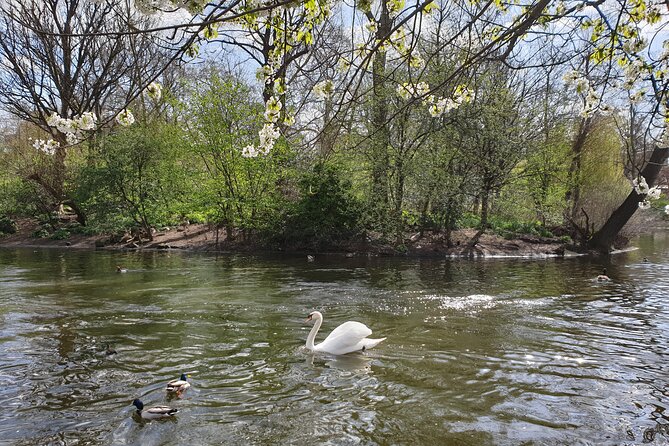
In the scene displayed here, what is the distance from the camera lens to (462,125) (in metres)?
19.7

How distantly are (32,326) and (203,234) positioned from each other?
50.1 feet

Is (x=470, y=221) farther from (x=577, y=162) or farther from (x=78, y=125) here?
(x=78, y=125)

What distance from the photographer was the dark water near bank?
16.8 ft

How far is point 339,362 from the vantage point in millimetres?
7438

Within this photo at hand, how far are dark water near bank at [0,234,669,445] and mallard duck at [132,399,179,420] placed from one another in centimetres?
9

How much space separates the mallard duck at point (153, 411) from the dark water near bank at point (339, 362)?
0.09 meters

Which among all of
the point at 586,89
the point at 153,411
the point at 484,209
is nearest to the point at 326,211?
the point at 484,209

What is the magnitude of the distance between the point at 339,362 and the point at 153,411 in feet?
9.56

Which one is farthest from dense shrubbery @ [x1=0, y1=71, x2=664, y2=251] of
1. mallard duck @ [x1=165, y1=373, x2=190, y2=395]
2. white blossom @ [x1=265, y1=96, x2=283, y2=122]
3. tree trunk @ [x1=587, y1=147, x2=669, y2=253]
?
white blossom @ [x1=265, y1=96, x2=283, y2=122]

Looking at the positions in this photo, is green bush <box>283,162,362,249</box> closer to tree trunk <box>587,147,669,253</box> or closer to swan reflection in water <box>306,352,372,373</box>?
tree trunk <box>587,147,669,253</box>

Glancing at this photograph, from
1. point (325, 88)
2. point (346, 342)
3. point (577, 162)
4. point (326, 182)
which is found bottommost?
point (346, 342)

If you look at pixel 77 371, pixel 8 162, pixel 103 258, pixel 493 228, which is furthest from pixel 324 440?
pixel 8 162

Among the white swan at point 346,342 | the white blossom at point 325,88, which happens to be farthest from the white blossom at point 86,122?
the white swan at point 346,342

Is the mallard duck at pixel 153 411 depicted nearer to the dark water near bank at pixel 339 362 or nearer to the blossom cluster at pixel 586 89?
the dark water near bank at pixel 339 362
